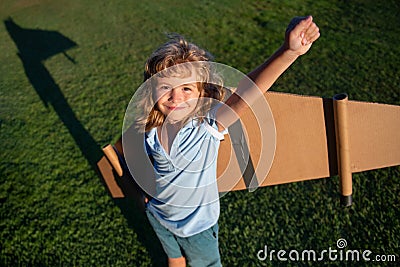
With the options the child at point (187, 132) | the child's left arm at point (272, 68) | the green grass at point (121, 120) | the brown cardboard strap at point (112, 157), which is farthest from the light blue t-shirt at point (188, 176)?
the green grass at point (121, 120)

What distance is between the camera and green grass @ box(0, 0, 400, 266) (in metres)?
2.99

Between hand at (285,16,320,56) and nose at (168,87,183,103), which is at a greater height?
hand at (285,16,320,56)

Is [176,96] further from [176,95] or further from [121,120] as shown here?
[121,120]

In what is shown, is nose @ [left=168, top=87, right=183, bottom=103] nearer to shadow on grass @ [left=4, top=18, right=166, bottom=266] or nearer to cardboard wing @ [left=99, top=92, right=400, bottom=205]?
cardboard wing @ [left=99, top=92, right=400, bottom=205]

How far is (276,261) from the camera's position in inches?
110

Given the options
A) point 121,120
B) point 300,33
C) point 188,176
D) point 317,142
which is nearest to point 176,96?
point 188,176

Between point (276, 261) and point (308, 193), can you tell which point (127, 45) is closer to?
point (308, 193)

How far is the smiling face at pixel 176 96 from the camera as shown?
73.1 inches

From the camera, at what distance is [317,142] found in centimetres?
209

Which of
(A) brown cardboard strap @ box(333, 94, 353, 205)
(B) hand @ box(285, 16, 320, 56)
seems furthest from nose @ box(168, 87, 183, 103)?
(A) brown cardboard strap @ box(333, 94, 353, 205)

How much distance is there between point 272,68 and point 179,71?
16.6 inches

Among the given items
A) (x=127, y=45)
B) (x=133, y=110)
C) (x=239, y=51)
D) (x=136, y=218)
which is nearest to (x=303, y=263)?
(x=136, y=218)

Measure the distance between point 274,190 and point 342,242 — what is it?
2.16 ft

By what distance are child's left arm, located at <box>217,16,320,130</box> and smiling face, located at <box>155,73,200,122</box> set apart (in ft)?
0.49
